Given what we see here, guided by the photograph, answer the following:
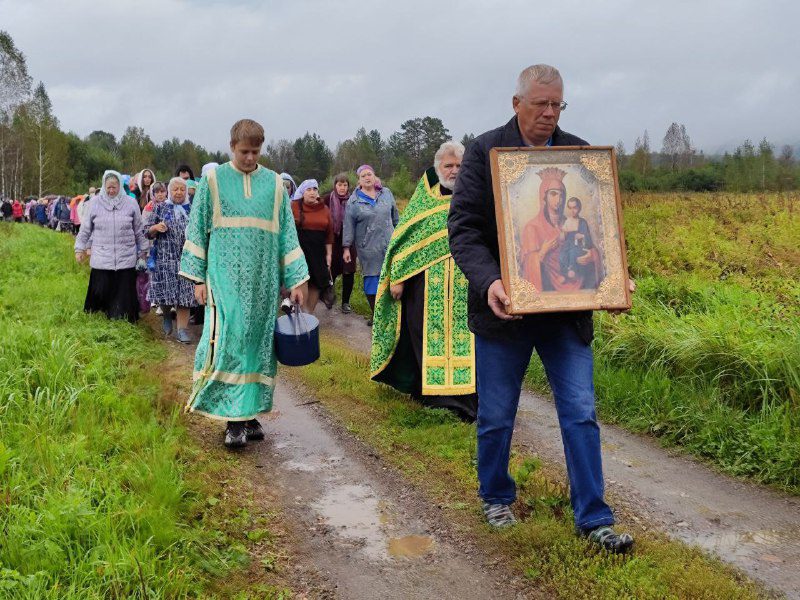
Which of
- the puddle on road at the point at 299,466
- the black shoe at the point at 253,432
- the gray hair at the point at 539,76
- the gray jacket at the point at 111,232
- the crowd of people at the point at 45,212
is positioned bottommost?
the puddle on road at the point at 299,466

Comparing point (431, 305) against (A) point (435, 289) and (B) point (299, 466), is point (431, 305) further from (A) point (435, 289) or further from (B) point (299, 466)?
(B) point (299, 466)

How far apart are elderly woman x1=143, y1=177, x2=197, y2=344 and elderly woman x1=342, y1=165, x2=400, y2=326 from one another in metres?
2.25

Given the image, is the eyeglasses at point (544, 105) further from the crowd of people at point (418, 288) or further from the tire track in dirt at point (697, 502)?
the tire track in dirt at point (697, 502)

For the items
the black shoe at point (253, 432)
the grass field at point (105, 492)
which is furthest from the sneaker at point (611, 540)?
the black shoe at point (253, 432)

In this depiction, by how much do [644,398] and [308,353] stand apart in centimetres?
269

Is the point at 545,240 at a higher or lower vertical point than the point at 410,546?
higher

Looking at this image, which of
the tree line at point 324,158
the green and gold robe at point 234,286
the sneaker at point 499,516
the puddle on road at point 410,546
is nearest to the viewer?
the puddle on road at point 410,546

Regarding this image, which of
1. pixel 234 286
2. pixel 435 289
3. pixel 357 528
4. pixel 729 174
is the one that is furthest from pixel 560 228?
pixel 729 174

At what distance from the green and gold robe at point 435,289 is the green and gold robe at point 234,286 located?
1.22m

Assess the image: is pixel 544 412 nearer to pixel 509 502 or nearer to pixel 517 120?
pixel 509 502

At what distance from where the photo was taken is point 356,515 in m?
4.21

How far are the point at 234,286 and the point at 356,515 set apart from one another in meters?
1.85

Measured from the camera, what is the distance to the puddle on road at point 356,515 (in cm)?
387

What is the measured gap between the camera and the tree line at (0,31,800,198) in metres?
25.9
